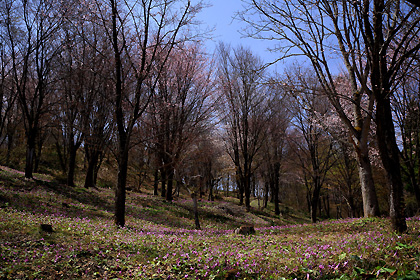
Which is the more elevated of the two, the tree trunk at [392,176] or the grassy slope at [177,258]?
the tree trunk at [392,176]

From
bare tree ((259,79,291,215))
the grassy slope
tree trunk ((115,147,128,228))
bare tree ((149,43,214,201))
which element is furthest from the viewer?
bare tree ((259,79,291,215))

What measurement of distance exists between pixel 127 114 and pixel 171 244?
530 inches

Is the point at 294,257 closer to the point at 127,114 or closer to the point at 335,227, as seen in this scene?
the point at 335,227

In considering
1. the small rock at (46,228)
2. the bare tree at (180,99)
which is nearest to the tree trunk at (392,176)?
the small rock at (46,228)

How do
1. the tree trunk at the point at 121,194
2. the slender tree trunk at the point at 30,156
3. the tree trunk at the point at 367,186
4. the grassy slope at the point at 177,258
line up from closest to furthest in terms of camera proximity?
the grassy slope at the point at 177,258 < the tree trunk at the point at 121,194 < the tree trunk at the point at 367,186 < the slender tree trunk at the point at 30,156

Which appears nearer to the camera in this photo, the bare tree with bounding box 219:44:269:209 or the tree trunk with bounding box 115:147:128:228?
the tree trunk with bounding box 115:147:128:228

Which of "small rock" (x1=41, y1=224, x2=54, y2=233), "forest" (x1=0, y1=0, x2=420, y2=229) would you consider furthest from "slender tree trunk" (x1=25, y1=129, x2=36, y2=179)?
"small rock" (x1=41, y1=224, x2=54, y2=233)

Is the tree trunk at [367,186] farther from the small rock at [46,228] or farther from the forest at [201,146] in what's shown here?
the small rock at [46,228]

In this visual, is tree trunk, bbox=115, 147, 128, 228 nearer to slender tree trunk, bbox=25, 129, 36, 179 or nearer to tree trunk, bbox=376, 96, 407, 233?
tree trunk, bbox=376, 96, 407, 233

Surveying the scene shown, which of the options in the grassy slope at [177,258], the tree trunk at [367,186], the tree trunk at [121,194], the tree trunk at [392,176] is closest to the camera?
the grassy slope at [177,258]

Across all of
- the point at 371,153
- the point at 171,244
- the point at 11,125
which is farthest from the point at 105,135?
the point at 371,153

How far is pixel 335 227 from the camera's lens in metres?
8.83

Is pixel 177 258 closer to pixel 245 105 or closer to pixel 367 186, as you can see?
pixel 367 186

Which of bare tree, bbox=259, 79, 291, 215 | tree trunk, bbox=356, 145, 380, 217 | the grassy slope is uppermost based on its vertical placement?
bare tree, bbox=259, 79, 291, 215
